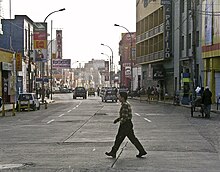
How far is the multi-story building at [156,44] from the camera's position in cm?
6216

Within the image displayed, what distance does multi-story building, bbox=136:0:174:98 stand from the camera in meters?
62.2

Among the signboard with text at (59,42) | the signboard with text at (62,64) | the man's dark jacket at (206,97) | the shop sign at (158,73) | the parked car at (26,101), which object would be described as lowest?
the parked car at (26,101)

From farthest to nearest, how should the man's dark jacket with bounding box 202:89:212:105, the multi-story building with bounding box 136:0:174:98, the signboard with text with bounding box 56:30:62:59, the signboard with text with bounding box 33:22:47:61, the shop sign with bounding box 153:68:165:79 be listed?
the signboard with text with bounding box 56:30:62:59
the shop sign with bounding box 153:68:165:79
the multi-story building with bounding box 136:0:174:98
the signboard with text with bounding box 33:22:47:61
the man's dark jacket with bounding box 202:89:212:105

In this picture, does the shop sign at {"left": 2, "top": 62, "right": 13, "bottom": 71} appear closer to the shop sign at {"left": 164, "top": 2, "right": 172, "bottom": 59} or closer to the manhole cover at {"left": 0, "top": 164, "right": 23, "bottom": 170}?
the shop sign at {"left": 164, "top": 2, "right": 172, "bottom": 59}

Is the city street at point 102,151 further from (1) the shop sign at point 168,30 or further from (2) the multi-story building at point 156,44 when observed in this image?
(2) the multi-story building at point 156,44

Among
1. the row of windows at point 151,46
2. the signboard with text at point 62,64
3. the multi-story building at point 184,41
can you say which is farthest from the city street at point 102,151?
the signboard with text at point 62,64

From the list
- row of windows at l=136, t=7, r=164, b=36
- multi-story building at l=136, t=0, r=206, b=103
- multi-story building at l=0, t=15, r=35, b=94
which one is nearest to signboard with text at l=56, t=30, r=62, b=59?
row of windows at l=136, t=7, r=164, b=36

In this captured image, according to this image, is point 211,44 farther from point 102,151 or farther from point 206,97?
point 102,151

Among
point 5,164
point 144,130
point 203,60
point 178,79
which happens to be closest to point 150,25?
point 178,79

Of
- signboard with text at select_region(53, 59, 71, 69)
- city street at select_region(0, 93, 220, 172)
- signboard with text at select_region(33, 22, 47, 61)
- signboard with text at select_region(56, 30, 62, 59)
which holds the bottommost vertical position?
city street at select_region(0, 93, 220, 172)

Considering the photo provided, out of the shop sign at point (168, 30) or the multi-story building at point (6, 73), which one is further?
the shop sign at point (168, 30)

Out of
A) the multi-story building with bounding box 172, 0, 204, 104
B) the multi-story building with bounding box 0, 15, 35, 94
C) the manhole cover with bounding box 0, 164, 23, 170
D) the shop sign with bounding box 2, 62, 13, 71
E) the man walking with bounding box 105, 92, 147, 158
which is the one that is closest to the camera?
the manhole cover with bounding box 0, 164, 23, 170

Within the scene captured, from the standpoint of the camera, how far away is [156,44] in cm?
6950

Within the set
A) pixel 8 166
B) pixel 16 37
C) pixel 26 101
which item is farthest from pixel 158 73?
pixel 8 166
